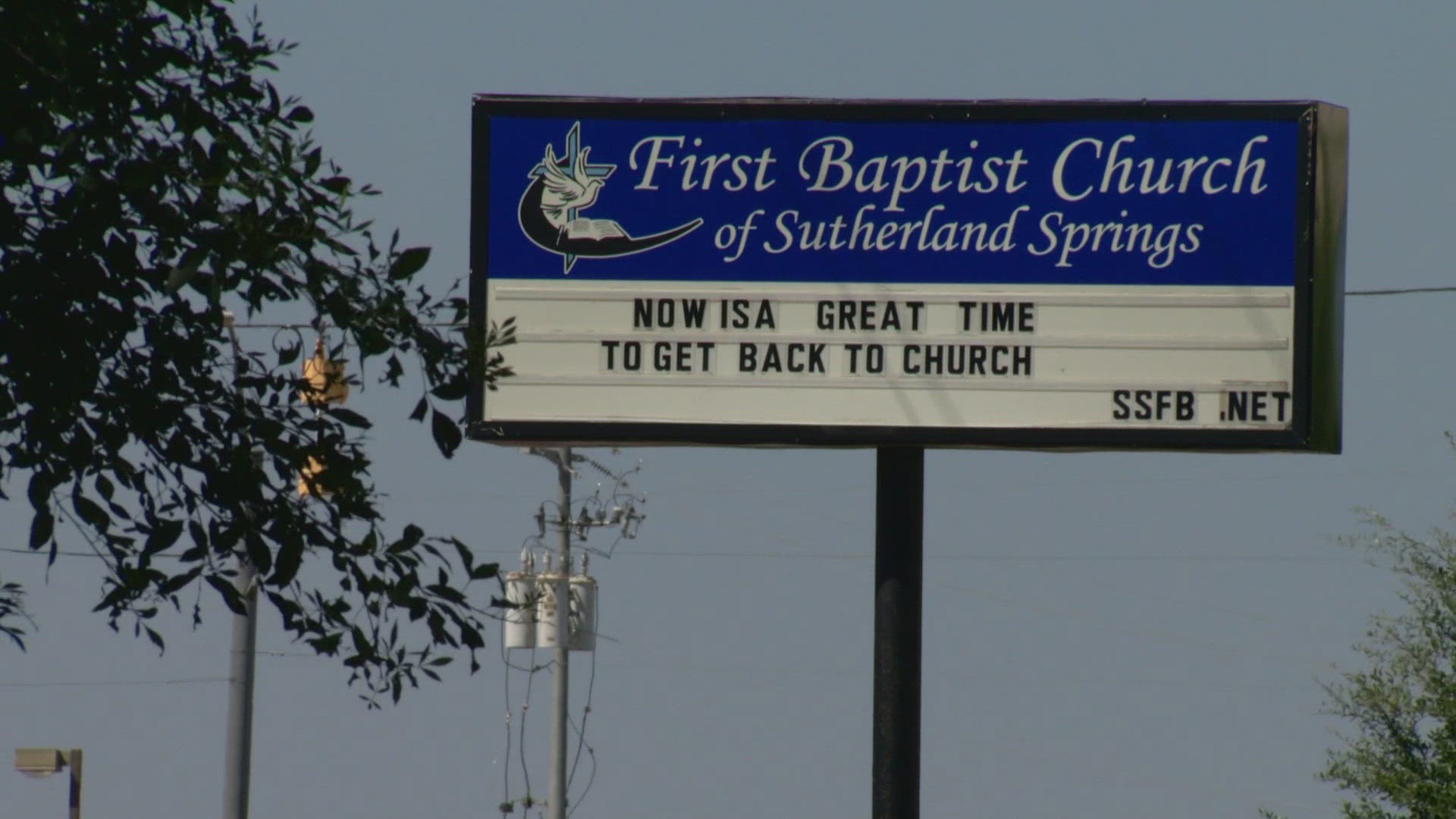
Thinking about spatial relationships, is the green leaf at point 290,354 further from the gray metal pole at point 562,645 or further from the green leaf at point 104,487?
the gray metal pole at point 562,645

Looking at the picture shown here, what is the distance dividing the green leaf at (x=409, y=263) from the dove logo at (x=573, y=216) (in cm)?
210

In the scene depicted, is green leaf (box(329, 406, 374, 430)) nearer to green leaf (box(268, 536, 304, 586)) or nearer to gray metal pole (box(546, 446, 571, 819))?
green leaf (box(268, 536, 304, 586))

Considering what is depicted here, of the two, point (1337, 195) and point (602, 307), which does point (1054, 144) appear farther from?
point (602, 307)

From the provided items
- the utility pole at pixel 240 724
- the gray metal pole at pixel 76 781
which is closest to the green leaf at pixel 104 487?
the utility pole at pixel 240 724

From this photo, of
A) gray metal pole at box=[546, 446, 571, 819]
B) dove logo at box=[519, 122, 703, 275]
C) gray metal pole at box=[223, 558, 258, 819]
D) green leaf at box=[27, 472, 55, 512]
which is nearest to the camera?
green leaf at box=[27, 472, 55, 512]

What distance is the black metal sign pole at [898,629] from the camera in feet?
33.7

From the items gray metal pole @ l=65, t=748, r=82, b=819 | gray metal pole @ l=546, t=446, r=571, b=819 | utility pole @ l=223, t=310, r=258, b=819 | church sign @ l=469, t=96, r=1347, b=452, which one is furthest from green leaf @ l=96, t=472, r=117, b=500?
gray metal pole @ l=546, t=446, r=571, b=819

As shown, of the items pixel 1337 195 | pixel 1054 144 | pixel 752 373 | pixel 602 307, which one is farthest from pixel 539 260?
pixel 1337 195

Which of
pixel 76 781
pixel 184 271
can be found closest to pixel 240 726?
pixel 76 781

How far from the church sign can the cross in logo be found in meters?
0.01

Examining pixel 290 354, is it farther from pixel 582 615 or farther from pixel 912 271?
pixel 582 615

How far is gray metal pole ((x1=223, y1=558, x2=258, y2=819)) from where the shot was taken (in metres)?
21.5

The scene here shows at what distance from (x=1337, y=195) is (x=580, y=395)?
11.9ft

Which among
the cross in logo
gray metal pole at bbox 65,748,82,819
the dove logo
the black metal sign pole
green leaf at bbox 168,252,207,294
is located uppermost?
the cross in logo
